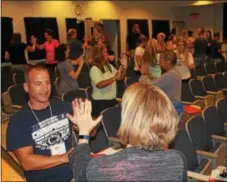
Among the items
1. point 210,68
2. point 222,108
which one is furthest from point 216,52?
point 222,108

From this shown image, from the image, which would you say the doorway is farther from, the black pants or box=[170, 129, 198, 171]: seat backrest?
box=[170, 129, 198, 171]: seat backrest

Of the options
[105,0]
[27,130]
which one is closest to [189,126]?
[27,130]

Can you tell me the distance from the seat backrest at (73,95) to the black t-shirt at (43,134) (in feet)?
5.84

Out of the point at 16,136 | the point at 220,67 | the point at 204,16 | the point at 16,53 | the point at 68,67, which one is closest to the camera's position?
the point at 16,136

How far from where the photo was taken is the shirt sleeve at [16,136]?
2264 mm

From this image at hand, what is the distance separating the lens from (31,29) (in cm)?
954

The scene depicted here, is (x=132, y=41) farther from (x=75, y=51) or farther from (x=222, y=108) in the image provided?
(x=222, y=108)

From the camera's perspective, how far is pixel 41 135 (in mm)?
2373

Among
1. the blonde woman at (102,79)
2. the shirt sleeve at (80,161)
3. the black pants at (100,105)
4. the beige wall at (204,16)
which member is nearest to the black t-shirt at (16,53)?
the blonde woman at (102,79)

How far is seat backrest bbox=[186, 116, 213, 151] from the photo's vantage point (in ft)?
10.6

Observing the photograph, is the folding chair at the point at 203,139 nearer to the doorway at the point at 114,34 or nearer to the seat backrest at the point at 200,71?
the seat backrest at the point at 200,71

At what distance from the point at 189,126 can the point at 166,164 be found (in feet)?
6.27

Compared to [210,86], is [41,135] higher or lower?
higher

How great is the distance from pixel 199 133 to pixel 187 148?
37 centimetres
